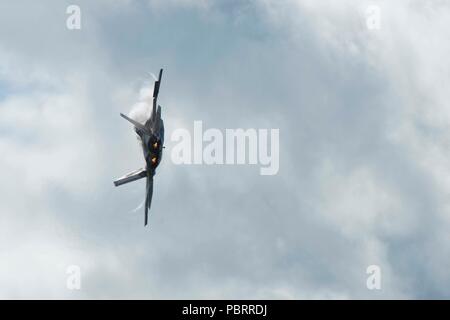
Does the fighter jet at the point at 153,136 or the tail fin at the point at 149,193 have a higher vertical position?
the fighter jet at the point at 153,136

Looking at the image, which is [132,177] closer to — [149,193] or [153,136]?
[149,193]

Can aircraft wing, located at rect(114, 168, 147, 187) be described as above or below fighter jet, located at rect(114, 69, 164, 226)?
below

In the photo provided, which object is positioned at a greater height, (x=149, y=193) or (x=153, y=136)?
(x=153, y=136)

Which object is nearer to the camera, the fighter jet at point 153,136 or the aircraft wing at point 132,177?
the fighter jet at point 153,136

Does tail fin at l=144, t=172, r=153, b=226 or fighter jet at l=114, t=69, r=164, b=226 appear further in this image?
tail fin at l=144, t=172, r=153, b=226

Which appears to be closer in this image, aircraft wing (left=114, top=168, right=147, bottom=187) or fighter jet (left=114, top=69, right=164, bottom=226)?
fighter jet (left=114, top=69, right=164, bottom=226)

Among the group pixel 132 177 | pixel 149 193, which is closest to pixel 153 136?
pixel 132 177

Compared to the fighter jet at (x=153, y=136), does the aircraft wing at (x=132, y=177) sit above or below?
below

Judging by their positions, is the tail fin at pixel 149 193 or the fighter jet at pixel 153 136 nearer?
the fighter jet at pixel 153 136
